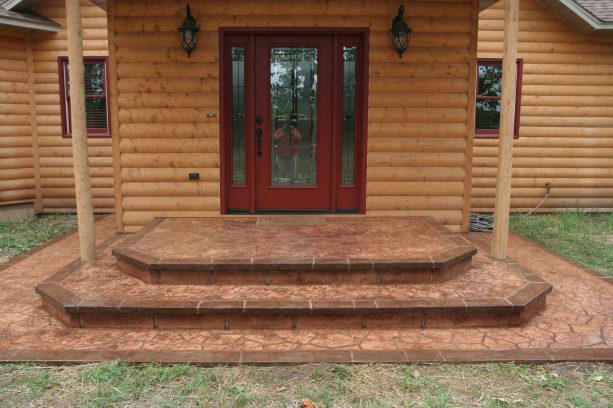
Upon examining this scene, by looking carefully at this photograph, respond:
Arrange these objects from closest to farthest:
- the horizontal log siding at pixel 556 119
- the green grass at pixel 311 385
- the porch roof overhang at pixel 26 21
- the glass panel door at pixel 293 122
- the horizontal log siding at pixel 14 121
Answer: the green grass at pixel 311 385
the glass panel door at pixel 293 122
the porch roof overhang at pixel 26 21
the horizontal log siding at pixel 14 121
the horizontal log siding at pixel 556 119

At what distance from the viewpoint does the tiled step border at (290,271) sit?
4016 mm

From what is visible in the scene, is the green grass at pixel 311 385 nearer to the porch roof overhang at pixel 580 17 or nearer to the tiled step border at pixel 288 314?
the tiled step border at pixel 288 314

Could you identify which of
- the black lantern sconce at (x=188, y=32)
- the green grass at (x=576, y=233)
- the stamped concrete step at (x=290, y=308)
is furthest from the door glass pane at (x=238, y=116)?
the green grass at (x=576, y=233)

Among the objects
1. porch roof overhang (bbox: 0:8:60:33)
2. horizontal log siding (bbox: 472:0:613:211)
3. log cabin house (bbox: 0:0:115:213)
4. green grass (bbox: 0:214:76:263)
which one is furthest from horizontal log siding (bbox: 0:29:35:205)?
horizontal log siding (bbox: 472:0:613:211)

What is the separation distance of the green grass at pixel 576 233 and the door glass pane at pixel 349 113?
246 centimetres

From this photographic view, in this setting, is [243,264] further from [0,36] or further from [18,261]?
[0,36]

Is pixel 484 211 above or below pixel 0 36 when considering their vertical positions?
below

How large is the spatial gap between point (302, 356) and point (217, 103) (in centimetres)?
338

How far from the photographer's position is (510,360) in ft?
10.2

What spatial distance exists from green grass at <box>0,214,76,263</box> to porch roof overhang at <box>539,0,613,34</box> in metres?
7.49

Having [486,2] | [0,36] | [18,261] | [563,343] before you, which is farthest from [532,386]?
[0,36]

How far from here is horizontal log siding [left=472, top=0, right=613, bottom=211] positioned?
24.8 ft

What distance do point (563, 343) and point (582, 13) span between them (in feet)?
18.3

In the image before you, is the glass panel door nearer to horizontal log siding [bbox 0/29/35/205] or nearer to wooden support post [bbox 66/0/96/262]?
wooden support post [bbox 66/0/96/262]
